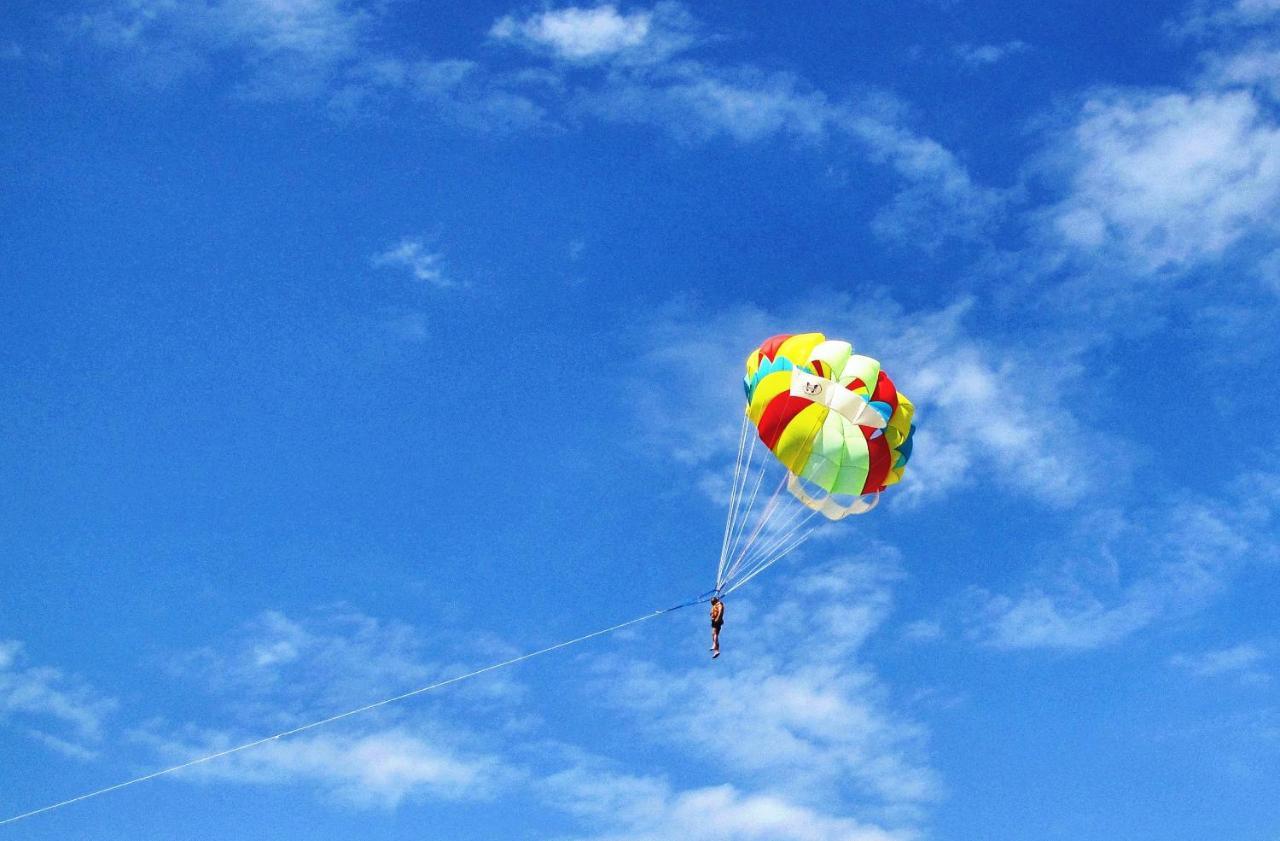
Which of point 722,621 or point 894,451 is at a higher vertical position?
point 894,451

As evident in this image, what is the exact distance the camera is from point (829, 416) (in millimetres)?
40125

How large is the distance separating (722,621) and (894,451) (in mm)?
6364

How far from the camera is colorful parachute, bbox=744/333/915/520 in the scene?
40.1 m

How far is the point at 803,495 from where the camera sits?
41.5 m

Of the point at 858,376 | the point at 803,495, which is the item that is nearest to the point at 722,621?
the point at 803,495

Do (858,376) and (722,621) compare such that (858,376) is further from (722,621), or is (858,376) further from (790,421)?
(722,621)

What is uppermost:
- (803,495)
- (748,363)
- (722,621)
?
(748,363)

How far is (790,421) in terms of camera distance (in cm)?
4047

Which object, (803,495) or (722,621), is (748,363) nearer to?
(803,495)

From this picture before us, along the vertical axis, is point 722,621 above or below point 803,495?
below

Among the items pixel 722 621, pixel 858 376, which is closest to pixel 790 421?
pixel 858 376

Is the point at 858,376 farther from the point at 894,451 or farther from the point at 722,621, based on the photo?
the point at 722,621

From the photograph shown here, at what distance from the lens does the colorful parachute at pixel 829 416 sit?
40.1m

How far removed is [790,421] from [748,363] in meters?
2.90
